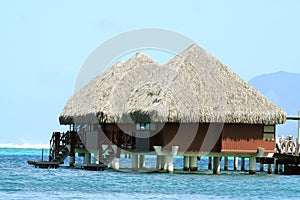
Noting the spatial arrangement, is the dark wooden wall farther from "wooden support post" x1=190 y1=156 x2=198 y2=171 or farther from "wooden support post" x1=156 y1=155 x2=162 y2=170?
"wooden support post" x1=156 y1=155 x2=162 y2=170

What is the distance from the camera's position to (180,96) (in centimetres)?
4612

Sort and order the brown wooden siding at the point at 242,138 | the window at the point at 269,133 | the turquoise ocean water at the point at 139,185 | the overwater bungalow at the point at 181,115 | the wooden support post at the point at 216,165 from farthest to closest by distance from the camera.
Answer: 1. the wooden support post at the point at 216,165
2. the window at the point at 269,133
3. the brown wooden siding at the point at 242,138
4. the overwater bungalow at the point at 181,115
5. the turquoise ocean water at the point at 139,185

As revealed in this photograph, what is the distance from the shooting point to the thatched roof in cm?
4591

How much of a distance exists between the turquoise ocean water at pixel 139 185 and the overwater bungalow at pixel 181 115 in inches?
45.8

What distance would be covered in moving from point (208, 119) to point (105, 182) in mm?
6761

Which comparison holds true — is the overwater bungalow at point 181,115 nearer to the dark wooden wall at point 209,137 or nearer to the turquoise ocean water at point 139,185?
the dark wooden wall at point 209,137

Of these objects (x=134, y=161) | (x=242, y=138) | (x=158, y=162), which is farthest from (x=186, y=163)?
(x=242, y=138)

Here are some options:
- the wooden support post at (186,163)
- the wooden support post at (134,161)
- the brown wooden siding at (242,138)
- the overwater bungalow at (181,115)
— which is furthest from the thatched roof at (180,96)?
the wooden support post at (186,163)

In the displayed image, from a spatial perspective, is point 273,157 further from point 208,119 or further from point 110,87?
point 110,87

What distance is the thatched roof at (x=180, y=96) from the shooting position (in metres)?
45.9

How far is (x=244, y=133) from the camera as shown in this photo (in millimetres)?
46938

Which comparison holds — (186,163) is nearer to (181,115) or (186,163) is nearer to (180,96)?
(180,96)

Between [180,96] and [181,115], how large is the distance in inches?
41.0

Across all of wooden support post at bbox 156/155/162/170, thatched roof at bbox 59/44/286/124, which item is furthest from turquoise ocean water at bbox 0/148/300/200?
thatched roof at bbox 59/44/286/124
